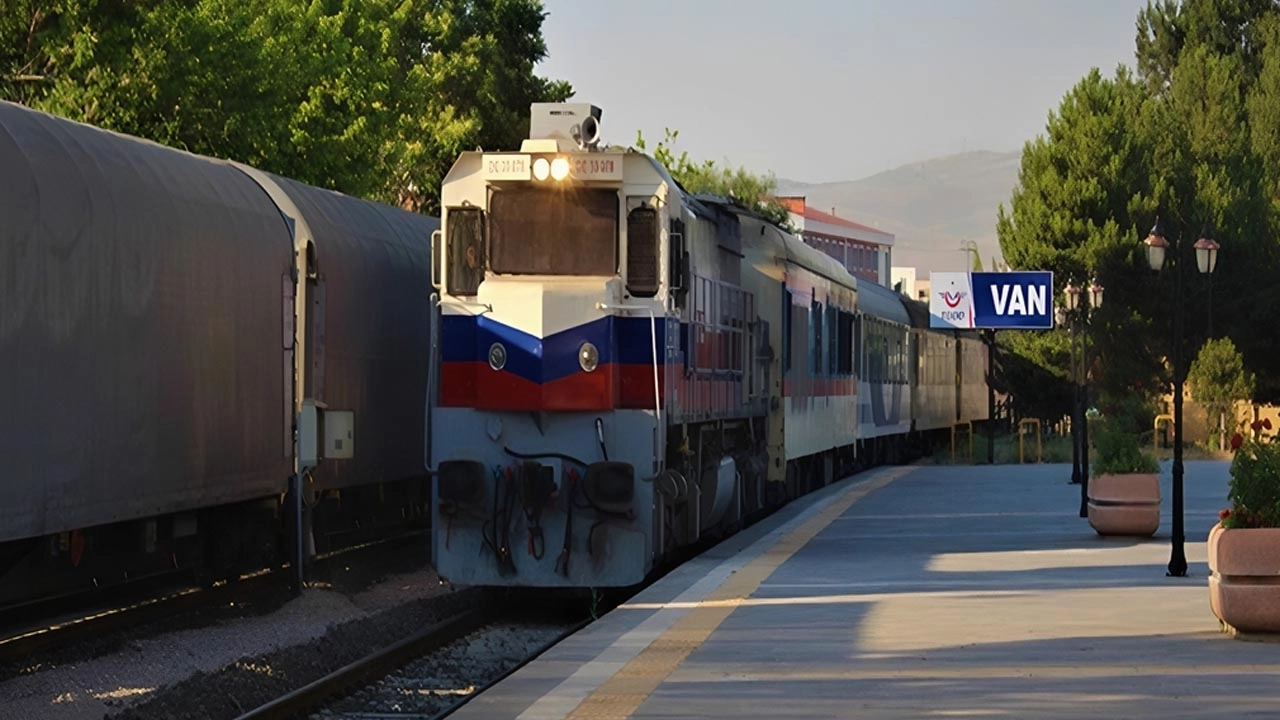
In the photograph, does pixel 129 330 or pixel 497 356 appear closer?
pixel 129 330

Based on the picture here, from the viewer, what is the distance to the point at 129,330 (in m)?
14.9

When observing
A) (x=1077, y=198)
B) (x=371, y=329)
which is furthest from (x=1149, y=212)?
(x=371, y=329)

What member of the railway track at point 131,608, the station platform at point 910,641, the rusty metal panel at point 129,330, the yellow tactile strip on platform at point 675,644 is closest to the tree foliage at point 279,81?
the railway track at point 131,608

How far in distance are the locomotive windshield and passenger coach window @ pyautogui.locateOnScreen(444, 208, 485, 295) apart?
0.37ft

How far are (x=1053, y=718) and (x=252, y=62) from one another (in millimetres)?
28395

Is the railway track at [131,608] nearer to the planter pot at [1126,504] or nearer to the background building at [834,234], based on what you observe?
the planter pot at [1126,504]

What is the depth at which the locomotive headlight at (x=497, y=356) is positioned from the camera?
16453 mm

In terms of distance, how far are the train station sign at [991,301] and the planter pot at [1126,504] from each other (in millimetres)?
32013

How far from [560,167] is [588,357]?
1.62 m

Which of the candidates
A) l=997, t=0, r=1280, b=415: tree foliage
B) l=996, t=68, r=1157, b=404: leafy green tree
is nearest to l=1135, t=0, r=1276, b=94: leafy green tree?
l=997, t=0, r=1280, b=415: tree foliage

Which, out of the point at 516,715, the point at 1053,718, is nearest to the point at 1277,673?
the point at 1053,718

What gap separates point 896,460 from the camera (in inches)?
1923

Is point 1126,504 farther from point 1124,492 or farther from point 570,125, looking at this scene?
point 570,125

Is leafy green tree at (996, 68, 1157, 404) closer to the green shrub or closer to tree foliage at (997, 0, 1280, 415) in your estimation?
tree foliage at (997, 0, 1280, 415)
